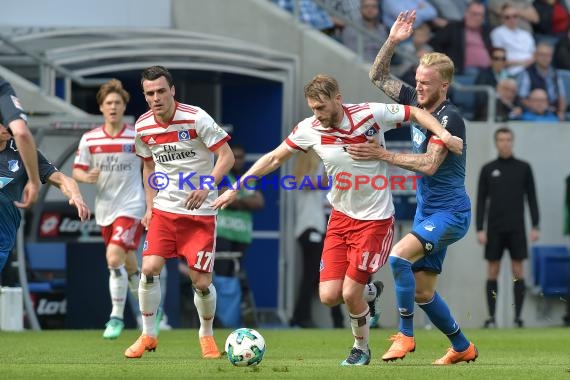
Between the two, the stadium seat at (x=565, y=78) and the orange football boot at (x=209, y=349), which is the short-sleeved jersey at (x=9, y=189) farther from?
the stadium seat at (x=565, y=78)

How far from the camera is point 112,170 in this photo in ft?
52.5

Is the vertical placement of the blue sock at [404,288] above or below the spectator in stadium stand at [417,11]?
below

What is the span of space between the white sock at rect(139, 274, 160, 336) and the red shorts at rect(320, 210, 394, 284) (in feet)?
5.21

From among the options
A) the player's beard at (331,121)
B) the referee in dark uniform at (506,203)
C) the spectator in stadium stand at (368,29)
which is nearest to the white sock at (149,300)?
the player's beard at (331,121)

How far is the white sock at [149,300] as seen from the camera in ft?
41.2

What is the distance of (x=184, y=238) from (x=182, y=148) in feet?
2.42

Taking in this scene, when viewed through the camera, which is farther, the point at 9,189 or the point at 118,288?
the point at 118,288

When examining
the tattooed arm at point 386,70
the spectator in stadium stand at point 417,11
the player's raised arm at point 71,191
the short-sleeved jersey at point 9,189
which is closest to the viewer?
the player's raised arm at point 71,191

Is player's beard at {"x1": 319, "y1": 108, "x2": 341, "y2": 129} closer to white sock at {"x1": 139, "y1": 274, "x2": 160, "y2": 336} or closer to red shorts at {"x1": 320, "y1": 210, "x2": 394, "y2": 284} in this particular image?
red shorts at {"x1": 320, "y1": 210, "x2": 394, "y2": 284}

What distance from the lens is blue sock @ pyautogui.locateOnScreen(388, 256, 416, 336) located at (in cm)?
1132

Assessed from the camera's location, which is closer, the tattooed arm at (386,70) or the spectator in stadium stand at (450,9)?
the tattooed arm at (386,70)

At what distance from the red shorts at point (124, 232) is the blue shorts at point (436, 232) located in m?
4.88

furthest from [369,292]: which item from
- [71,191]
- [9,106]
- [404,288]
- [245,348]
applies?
[9,106]

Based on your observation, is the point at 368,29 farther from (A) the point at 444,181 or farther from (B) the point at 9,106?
(B) the point at 9,106
